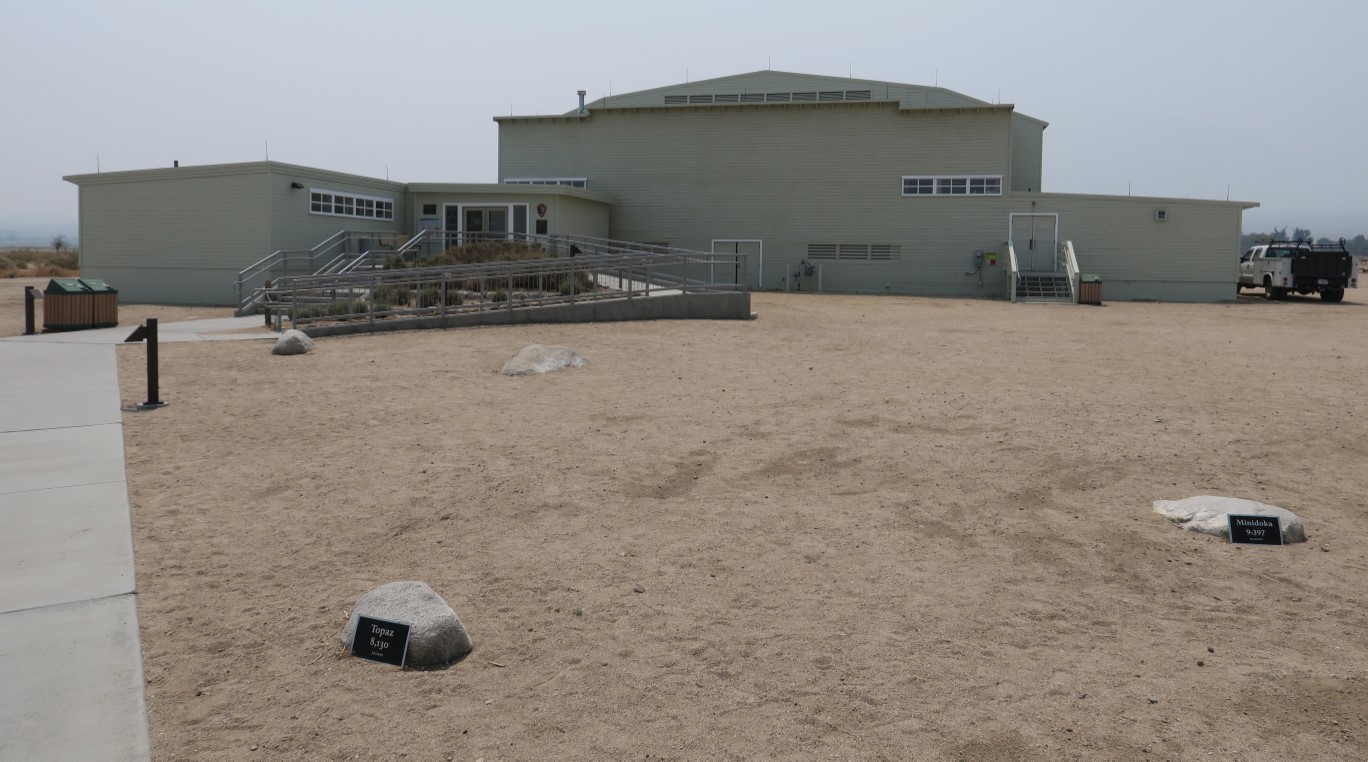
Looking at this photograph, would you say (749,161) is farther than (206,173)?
Yes

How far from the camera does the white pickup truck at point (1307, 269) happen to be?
1314 inches

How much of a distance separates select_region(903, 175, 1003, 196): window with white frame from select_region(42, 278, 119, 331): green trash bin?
24.9 meters

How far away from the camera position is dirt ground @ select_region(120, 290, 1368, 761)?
171 inches

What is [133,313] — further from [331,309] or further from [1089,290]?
[1089,290]

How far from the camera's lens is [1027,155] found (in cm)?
4066

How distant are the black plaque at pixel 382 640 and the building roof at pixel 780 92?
35.7 metres

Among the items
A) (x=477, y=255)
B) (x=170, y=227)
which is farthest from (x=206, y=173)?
(x=477, y=255)

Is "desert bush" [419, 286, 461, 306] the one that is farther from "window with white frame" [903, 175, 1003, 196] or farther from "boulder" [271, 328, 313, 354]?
"window with white frame" [903, 175, 1003, 196]

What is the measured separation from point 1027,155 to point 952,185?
6.72m

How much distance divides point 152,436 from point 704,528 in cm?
588

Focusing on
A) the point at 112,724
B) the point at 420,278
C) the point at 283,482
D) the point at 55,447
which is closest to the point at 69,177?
the point at 420,278

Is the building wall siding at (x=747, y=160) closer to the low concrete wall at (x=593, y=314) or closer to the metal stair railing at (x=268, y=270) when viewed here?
the metal stair railing at (x=268, y=270)

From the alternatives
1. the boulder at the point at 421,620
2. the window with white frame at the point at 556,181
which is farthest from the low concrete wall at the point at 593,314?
the window with white frame at the point at 556,181

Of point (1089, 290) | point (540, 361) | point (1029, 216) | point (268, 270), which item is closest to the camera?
point (540, 361)
